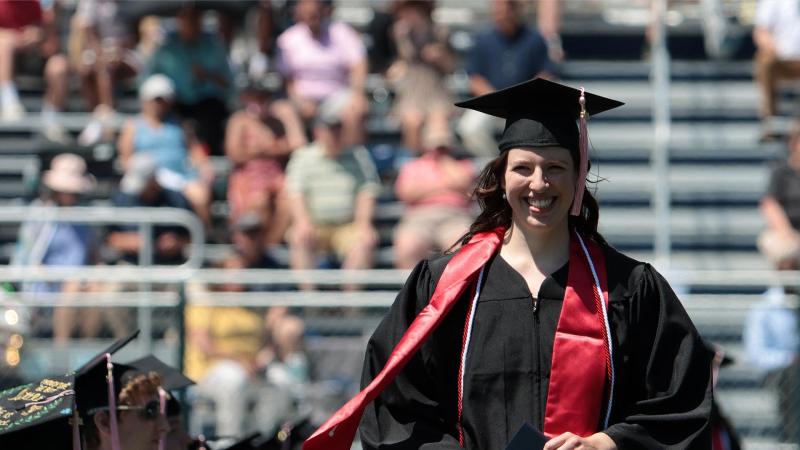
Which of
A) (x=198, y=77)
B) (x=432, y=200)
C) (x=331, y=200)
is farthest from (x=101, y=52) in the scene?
(x=432, y=200)

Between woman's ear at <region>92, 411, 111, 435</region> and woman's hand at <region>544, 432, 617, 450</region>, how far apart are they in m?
1.41

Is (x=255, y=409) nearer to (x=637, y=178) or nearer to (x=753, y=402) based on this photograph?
(x=753, y=402)

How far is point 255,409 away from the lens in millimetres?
8727

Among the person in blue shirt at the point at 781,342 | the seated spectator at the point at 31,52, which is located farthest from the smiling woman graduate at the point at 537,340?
the seated spectator at the point at 31,52

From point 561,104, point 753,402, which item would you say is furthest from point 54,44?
point 561,104

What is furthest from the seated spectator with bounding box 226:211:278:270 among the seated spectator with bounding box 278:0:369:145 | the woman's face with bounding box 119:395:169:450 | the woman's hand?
the woman's hand

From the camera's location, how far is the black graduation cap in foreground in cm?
484

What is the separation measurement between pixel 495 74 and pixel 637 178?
1.70m

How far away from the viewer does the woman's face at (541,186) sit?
4938 millimetres

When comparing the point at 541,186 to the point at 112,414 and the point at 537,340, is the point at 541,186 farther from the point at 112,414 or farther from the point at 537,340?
the point at 112,414

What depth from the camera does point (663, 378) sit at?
4.92m

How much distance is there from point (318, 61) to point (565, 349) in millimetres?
7201

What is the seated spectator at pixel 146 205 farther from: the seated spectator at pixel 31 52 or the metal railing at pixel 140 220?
the seated spectator at pixel 31 52

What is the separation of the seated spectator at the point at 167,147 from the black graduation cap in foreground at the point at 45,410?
597 centimetres
